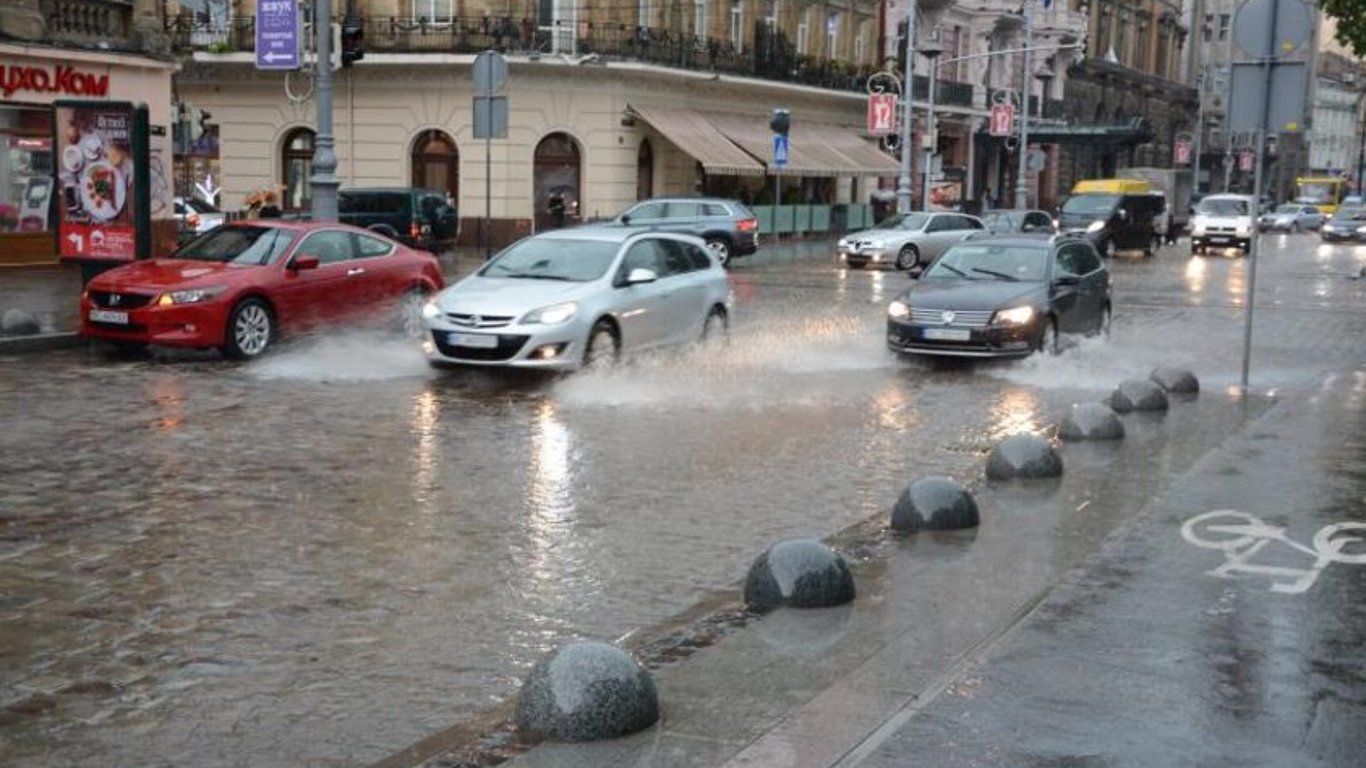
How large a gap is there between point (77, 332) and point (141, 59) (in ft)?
37.6

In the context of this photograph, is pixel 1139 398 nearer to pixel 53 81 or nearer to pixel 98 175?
pixel 98 175

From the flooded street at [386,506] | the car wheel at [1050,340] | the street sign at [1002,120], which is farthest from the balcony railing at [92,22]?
the street sign at [1002,120]

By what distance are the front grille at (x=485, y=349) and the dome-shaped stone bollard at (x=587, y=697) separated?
30.1 feet

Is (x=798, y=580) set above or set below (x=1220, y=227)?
below

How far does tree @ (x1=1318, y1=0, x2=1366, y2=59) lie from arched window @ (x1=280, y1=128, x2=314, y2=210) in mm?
27814

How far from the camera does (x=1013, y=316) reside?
16266mm

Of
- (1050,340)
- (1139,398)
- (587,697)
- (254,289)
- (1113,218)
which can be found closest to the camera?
(587,697)

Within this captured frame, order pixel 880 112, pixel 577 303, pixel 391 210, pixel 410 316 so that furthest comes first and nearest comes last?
pixel 880 112 < pixel 391 210 < pixel 410 316 < pixel 577 303

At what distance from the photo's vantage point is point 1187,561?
7883 mm

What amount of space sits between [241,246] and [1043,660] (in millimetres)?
12185

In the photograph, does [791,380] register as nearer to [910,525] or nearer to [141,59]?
[910,525]

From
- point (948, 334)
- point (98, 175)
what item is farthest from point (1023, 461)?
point (98, 175)

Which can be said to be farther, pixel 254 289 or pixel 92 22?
pixel 92 22

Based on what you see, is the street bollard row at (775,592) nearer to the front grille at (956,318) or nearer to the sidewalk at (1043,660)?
the sidewalk at (1043,660)
